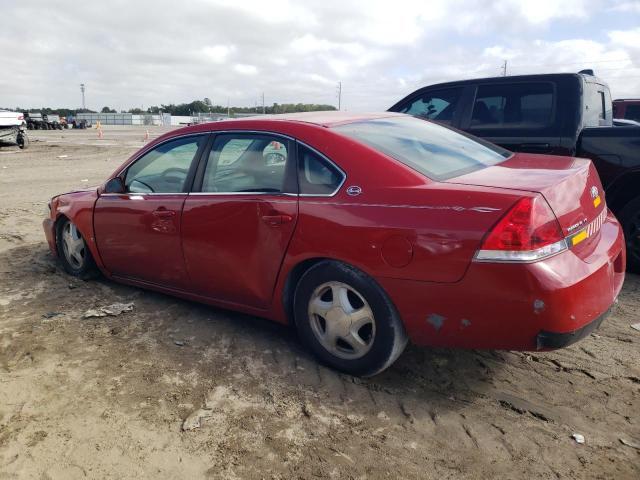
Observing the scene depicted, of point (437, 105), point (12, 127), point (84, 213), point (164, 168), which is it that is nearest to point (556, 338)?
point (164, 168)

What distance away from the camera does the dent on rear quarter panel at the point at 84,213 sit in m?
4.45

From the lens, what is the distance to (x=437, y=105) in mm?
6074

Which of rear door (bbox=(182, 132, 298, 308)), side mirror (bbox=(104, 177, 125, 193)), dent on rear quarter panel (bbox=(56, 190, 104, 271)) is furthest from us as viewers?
dent on rear quarter panel (bbox=(56, 190, 104, 271))

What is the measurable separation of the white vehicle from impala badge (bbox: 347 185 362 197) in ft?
69.6

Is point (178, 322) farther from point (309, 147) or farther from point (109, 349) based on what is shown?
point (309, 147)

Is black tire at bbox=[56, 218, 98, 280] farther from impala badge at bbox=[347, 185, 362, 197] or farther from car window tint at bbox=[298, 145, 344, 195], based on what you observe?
impala badge at bbox=[347, 185, 362, 197]

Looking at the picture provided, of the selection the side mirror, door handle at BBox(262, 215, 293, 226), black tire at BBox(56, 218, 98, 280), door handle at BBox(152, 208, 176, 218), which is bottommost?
black tire at BBox(56, 218, 98, 280)

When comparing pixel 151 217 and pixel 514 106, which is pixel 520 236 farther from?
pixel 514 106

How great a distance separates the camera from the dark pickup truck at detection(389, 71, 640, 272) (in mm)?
4637

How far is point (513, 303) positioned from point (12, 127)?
74.1 feet

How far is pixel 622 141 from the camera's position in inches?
179

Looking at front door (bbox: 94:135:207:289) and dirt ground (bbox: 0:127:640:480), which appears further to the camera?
front door (bbox: 94:135:207:289)

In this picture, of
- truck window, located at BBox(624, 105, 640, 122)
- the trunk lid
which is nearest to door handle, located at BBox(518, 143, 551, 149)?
the trunk lid

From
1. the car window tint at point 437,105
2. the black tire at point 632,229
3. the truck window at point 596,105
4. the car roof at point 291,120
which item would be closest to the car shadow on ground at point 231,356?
the car roof at point 291,120
